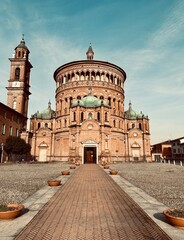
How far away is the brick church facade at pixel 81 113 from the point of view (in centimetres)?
4631

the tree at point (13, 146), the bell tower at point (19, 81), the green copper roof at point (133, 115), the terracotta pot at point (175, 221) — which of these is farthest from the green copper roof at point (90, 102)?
the terracotta pot at point (175, 221)

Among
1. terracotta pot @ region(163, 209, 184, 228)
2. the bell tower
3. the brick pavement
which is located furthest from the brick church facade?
terracotta pot @ region(163, 209, 184, 228)

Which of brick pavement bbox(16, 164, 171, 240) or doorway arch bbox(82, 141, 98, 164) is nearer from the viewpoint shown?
brick pavement bbox(16, 164, 171, 240)

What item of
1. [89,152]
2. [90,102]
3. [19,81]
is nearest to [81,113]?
[90,102]

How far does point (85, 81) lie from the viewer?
52344mm

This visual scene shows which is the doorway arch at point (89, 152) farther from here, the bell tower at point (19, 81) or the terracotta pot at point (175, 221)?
the terracotta pot at point (175, 221)

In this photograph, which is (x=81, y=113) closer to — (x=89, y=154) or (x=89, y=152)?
(x=89, y=152)

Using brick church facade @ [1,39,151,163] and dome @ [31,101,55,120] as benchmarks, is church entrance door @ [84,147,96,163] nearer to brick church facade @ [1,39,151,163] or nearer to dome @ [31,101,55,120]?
brick church facade @ [1,39,151,163]

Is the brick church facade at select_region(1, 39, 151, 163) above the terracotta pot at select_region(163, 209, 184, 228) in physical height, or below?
above

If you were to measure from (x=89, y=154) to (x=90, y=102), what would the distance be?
13.1 metres

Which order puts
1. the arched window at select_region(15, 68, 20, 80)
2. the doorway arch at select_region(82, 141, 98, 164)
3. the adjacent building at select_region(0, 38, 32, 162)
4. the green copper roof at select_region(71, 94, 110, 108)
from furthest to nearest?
the arched window at select_region(15, 68, 20, 80)
the adjacent building at select_region(0, 38, 32, 162)
the green copper roof at select_region(71, 94, 110, 108)
the doorway arch at select_region(82, 141, 98, 164)

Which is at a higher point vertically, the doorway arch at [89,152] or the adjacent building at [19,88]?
the adjacent building at [19,88]

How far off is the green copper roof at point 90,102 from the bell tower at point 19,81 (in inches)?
693

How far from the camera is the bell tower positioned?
2157 inches
